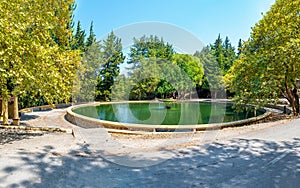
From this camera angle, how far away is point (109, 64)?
116 feet

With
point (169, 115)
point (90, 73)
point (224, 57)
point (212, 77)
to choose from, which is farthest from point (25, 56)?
point (224, 57)

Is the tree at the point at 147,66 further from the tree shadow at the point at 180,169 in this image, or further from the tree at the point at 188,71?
the tree shadow at the point at 180,169

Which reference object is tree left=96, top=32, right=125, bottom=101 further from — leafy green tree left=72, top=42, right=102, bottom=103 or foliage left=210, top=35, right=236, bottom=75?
foliage left=210, top=35, right=236, bottom=75

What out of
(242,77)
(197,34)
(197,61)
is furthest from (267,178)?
(197,61)

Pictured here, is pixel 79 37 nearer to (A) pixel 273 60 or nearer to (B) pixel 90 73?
(B) pixel 90 73

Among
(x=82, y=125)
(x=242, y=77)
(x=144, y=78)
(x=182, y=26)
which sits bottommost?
(x=82, y=125)

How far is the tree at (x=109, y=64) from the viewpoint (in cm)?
3428

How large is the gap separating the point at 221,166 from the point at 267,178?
0.82 m

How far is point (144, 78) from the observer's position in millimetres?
34938

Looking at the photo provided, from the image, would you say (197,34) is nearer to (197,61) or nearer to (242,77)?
(242,77)

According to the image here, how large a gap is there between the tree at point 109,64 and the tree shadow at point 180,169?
29.3 metres

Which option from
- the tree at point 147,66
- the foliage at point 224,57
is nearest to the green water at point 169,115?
the tree at point 147,66

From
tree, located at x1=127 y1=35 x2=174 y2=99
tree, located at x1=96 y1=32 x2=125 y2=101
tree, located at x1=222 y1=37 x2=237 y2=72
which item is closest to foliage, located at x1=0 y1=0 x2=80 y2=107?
tree, located at x1=96 y1=32 x2=125 y2=101

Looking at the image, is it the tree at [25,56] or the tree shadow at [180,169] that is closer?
the tree shadow at [180,169]
